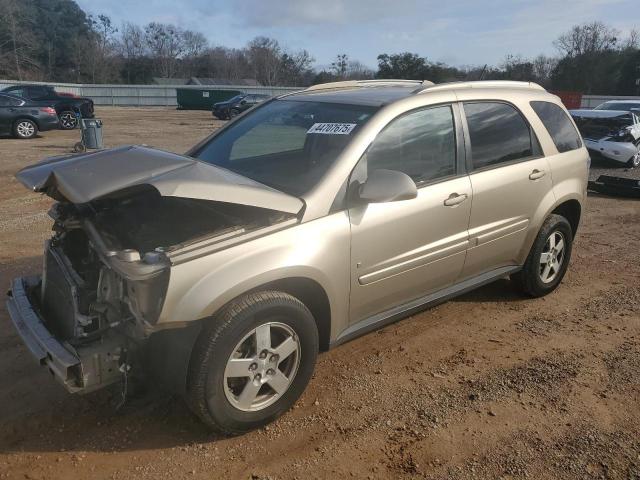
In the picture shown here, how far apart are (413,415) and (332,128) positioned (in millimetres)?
1876

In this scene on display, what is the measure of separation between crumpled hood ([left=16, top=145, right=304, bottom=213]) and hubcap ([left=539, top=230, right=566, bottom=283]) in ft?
9.13

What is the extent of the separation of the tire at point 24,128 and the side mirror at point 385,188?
17.2 m

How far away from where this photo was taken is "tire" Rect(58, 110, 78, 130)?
20.6 meters

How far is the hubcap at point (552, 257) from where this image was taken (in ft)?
15.8

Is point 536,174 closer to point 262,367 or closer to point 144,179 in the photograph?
point 262,367

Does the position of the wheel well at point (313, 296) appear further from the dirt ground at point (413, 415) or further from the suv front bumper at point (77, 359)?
the suv front bumper at point (77, 359)

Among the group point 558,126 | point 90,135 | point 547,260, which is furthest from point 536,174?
point 90,135

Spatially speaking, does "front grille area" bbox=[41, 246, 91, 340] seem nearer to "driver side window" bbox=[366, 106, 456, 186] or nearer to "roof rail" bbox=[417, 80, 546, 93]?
"driver side window" bbox=[366, 106, 456, 186]

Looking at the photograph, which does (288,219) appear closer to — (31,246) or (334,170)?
(334,170)

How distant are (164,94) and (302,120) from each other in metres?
49.1

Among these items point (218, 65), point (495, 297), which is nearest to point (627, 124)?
point (495, 297)

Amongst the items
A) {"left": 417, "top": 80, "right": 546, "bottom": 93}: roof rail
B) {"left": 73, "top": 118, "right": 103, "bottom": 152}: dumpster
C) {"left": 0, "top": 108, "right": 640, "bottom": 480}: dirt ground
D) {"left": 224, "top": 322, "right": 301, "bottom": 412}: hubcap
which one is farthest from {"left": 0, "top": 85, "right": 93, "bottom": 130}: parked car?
{"left": 224, "top": 322, "right": 301, "bottom": 412}: hubcap

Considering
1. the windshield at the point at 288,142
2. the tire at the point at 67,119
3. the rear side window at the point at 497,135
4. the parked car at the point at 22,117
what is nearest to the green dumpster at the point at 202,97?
the tire at the point at 67,119

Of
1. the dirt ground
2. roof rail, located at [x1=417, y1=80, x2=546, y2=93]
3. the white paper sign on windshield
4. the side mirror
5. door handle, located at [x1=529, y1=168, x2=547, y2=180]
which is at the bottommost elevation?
the dirt ground
